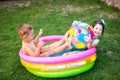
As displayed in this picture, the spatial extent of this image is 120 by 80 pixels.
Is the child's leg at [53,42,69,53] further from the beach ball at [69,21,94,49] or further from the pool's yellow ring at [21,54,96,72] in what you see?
the pool's yellow ring at [21,54,96,72]

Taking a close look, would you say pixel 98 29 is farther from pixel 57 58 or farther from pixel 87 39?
pixel 57 58

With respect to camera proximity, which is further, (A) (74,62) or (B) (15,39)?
(B) (15,39)

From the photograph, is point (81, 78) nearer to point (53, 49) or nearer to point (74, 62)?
point (74, 62)

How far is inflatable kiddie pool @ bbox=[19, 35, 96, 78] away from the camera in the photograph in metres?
3.56

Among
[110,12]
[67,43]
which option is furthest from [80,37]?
[110,12]

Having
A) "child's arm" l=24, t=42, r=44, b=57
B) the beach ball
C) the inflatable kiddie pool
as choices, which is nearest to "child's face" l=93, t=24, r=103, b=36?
the beach ball

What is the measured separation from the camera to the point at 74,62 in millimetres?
3615

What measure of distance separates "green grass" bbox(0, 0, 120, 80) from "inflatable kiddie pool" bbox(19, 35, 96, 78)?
151 mm

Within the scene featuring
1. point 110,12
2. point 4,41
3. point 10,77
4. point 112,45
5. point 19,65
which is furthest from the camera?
Result: point 110,12

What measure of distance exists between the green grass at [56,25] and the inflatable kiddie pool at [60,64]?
151mm

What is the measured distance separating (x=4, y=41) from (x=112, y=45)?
2204 mm

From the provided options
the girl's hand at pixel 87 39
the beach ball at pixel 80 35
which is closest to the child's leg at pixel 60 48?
the beach ball at pixel 80 35

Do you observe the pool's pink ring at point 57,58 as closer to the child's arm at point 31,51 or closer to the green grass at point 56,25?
the child's arm at point 31,51

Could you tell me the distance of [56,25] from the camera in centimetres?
603
